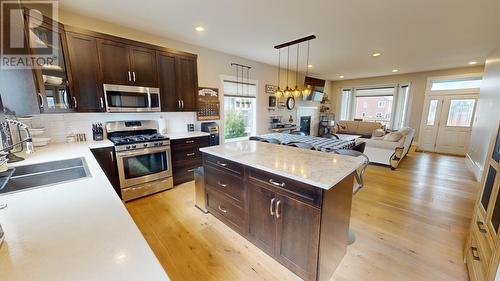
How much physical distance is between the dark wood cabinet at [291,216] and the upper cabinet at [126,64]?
6.53 ft

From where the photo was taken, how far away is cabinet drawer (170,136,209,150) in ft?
10.8

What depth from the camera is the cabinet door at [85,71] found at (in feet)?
8.08

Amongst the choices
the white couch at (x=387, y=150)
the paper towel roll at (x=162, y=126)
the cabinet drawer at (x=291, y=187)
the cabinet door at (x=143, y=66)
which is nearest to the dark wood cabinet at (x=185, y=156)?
the paper towel roll at (x=162, y=126)

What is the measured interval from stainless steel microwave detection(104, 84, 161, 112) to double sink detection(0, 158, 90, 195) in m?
1.22

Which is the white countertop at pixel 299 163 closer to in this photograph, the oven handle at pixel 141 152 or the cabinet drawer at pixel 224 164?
the cabinet drawer at pixel 224 164

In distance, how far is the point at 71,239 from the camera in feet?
2.41

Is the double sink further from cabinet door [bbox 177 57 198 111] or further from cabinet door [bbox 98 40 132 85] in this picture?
cabinet door [bbox 177 57 198 111]

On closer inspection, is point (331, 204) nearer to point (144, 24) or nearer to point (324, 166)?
point (324, 166)

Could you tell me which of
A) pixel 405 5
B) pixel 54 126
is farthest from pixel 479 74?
pixel 54 126

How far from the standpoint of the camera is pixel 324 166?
66.6 inches

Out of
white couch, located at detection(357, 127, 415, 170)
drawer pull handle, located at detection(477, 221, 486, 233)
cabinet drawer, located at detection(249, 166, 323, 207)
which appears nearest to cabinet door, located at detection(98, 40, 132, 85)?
cabinet drawer, located at detection(249, 166, 323, 207)

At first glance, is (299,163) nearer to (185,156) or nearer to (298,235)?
(298,235)

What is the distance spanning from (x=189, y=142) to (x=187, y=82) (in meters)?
1.12

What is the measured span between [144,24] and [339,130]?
7.14 metres
